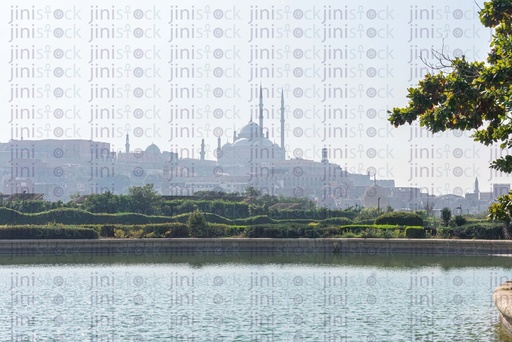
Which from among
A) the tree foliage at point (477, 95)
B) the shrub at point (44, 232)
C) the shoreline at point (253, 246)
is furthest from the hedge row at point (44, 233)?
the tree foliage at point (477, 95)

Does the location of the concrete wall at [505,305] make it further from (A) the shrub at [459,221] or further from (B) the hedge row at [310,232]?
(A) the shrub at [459,221]

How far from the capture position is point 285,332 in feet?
57.2

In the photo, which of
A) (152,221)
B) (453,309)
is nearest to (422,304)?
(453,309)

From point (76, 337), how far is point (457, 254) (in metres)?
23.6

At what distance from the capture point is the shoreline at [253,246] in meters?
37.0

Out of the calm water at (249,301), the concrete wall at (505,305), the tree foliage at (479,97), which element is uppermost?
the tree foliage at (479,97)

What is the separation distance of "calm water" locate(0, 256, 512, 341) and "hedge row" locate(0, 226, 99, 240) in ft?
19.2

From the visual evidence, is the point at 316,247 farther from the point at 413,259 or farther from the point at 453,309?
the point at 453,309

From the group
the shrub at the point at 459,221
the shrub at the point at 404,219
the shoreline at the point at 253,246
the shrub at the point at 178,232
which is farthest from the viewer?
the shrub at the point at 459,221

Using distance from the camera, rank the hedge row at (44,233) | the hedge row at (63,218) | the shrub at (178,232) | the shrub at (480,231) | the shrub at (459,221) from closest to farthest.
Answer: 1. the hedge row at (44,233)
2. the shrub at (480,231)
3. the shrub at (178,232)
4. the shrub at (459,221)
5. the hedge row at (63,218)

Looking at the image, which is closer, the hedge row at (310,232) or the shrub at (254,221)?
the hedge row at (310,232)

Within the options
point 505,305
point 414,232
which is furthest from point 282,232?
point 505,305

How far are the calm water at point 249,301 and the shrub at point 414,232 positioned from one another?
7.71m

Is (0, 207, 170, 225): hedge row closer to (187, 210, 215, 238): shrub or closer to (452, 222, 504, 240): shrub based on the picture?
(187, 210, 215, 238): shrub
